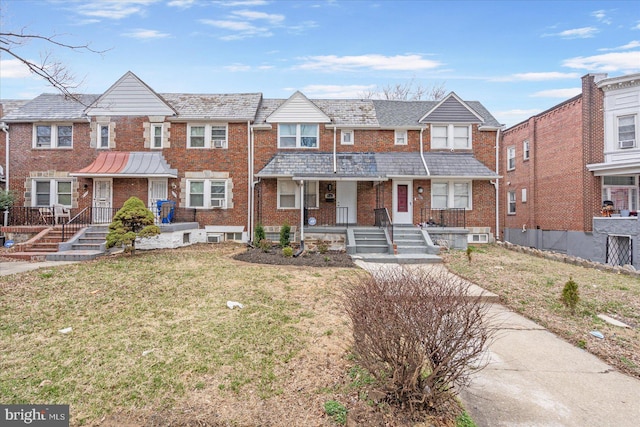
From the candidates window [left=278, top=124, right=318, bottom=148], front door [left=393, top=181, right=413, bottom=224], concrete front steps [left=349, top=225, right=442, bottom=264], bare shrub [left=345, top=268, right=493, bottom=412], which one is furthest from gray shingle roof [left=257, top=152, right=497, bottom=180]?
bare shrub [left=345, top=268, right=493, bottom=412]

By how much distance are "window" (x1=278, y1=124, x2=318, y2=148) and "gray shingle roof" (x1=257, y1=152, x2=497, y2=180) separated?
28.1 inches

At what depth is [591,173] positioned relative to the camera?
1652 cm

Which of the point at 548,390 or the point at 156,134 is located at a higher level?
the point at 156,134

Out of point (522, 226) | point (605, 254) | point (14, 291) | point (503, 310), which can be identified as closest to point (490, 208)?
point (605, 254)

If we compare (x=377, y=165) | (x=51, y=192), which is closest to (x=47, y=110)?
(x=51, y=192)

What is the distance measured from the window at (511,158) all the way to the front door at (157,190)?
22.7 meters

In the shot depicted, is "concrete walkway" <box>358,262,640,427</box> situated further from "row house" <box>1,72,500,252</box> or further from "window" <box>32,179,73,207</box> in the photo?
"window" <box>32,179,73,207</box>

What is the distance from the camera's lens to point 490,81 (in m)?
20.0

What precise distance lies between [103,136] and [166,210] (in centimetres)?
538

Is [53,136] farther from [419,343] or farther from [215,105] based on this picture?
[419,343]

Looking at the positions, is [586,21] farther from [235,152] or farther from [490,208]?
[235,152]

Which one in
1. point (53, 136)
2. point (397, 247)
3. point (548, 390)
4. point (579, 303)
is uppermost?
point (53, 136)

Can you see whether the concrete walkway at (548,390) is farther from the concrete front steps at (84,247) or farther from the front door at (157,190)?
the front door at (157,190)

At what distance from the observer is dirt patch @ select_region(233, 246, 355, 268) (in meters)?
11.0
